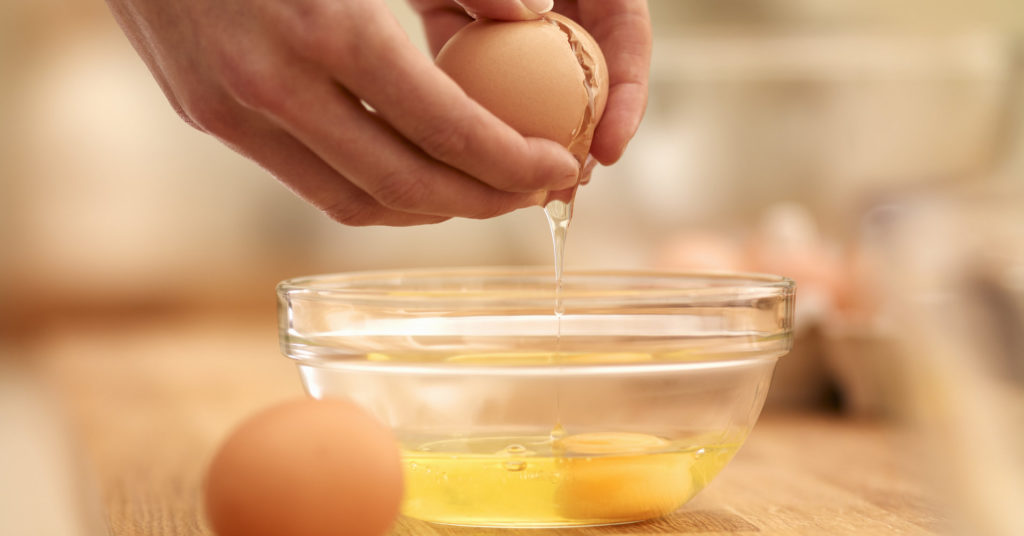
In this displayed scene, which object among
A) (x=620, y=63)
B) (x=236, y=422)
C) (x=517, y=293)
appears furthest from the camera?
(x=236, y=422)

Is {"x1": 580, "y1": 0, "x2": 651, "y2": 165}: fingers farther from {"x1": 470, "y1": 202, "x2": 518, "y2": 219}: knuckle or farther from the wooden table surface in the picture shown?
the wooden table surface

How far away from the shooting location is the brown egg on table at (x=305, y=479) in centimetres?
71

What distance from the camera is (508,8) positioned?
877 mm

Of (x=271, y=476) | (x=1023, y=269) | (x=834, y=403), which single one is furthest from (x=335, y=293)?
(x=834, y=403)

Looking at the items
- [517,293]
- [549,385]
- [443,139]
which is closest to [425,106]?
[443,139]

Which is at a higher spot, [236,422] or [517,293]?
[517,293]

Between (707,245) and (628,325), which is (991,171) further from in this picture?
(628,325)

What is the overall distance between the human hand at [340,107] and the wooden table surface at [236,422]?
296 millimetres

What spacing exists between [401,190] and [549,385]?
7.7 inches

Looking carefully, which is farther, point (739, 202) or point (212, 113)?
point (739, 202)

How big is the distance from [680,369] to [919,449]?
2.04 ft

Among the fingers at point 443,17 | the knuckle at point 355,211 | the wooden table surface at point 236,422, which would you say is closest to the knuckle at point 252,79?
the knuckle at point 355,211

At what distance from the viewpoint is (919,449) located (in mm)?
1346

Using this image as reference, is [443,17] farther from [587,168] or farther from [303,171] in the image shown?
[303,171]
